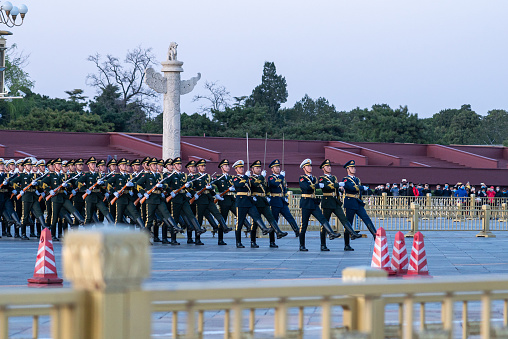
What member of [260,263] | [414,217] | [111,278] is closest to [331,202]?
[260,263]

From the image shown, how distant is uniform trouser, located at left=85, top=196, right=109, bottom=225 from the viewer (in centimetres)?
2000

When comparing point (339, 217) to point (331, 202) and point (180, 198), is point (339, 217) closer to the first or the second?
point (331, 202)

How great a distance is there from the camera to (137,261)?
3549 mm

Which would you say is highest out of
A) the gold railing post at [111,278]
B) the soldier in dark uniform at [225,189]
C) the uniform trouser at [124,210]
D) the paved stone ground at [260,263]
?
the soldier in dark uniform at [225,189]

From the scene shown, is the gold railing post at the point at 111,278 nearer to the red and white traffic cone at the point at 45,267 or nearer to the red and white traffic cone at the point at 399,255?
the red and white traffic cone at the point at 45,267

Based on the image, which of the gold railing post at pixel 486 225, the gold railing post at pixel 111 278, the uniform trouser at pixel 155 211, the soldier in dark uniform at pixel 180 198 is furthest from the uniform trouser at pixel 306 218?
the gold railing post at pixel 111 278

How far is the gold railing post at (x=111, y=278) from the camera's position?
3480mm

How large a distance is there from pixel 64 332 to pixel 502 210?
75.1 ft

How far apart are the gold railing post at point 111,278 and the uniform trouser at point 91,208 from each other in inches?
649

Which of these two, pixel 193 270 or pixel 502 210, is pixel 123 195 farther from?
pixel 502 210

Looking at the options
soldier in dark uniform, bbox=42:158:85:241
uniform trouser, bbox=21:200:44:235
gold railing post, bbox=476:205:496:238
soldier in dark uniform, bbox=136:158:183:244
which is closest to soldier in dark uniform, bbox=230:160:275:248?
soldier in dark uniform, bbox=136:158:183:244

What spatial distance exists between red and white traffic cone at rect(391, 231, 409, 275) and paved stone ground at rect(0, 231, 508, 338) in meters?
0.72

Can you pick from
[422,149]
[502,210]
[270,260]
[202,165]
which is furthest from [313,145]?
[270,260]

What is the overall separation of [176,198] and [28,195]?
385 cm
